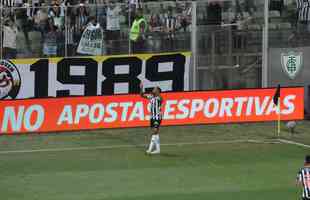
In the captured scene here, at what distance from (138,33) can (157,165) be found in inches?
379

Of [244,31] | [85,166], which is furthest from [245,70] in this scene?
[85,166]

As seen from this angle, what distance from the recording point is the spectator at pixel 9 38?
31.4 m

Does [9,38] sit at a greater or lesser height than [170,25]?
lesser

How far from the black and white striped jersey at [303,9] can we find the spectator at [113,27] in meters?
7.50

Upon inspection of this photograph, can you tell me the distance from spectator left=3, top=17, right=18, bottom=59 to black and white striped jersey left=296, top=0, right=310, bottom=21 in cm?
1156

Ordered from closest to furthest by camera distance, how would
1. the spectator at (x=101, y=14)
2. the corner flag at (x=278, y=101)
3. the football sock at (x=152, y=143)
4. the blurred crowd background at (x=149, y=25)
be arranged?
1. the football sock at (x=152, y=143)
2. the corner flag at (x=278, y=101)
3. the blurred crowd background at (x=149, y=25)
4. the spectator at (x=101, y=14)

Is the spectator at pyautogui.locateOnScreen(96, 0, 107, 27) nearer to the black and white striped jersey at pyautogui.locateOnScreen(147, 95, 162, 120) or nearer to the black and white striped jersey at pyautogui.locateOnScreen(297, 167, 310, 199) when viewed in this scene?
the black and white striped jersey at pyautogui.locateOnScreen(147, 95, 162, 120)

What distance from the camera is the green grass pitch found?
65.2 feet

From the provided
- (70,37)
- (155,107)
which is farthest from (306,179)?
(70,37)

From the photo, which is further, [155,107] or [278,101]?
[278,101]

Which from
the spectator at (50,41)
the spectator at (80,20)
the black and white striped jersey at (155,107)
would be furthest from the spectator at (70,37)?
the black and white striped jersey at (155,107)

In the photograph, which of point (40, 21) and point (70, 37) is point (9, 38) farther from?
point (70, 37)

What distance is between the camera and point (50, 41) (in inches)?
1258

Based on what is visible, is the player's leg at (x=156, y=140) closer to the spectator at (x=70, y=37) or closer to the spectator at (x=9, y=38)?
the spectator at (x=70, y=37)
